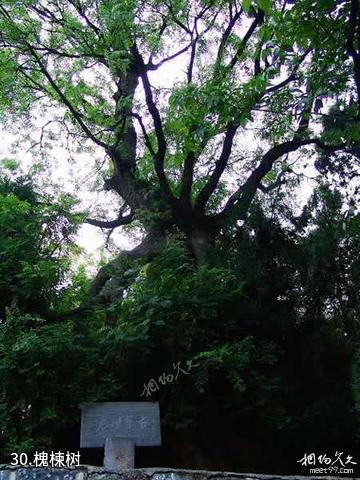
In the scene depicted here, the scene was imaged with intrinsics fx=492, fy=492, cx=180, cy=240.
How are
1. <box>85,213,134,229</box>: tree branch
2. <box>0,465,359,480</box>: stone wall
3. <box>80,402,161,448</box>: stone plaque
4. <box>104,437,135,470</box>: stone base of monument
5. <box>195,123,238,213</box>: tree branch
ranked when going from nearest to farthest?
<box>0,465,359,480</box>: stone wall → <box>104,437,135,470</box>: stone base of monument → <box>80,402,161,448</box>: stone plaque → <box>195,123,238,213</box>: tree branch → <box>85,213,134,229</box>: tree branch

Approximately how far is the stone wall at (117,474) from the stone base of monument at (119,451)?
2.42 m

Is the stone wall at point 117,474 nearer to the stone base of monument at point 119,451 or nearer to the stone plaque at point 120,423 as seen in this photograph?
the stone base of monument at point 119,451

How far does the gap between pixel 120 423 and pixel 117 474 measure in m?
2.72

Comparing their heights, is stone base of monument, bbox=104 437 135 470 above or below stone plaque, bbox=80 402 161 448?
below

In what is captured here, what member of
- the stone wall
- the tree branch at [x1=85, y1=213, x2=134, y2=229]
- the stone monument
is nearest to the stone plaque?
the stone monument

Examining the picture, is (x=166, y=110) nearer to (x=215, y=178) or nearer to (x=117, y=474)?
(x=215, y=178)

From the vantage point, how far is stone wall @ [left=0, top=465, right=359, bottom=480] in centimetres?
274

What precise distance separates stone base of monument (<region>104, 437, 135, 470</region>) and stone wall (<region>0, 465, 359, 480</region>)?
7.92 ft

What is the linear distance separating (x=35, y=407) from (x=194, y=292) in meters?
2.47

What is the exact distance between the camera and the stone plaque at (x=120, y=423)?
5.33m

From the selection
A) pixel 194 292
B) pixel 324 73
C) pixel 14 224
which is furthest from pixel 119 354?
pixel 324 73

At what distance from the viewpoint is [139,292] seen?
696cm

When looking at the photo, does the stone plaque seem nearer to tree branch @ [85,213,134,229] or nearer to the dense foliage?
the dense foliage

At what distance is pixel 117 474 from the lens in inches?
110
